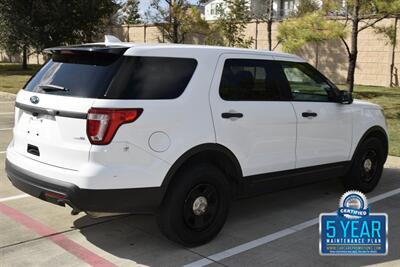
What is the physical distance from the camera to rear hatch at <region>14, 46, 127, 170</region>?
4.02 m

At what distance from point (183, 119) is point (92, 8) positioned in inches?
1081

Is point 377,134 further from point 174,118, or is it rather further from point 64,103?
point 64,103

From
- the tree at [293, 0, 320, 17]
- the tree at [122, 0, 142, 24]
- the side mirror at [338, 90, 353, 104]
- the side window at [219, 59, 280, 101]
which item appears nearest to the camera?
the side window at [219, 59, 280, 101]

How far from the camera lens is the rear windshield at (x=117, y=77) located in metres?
4.06

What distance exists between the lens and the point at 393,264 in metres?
4.30

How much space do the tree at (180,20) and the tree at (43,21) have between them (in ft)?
14.0

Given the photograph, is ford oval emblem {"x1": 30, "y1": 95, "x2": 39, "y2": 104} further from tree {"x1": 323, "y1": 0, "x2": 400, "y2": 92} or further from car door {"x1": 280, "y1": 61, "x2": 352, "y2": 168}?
tree {"x1": 323, "y1": 0, "x2": 400, "y2": 92}

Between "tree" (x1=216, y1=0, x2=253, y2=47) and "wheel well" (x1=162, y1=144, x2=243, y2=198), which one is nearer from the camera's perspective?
"wheel well" (x1=162, y1=144, x2=243, y2=198)

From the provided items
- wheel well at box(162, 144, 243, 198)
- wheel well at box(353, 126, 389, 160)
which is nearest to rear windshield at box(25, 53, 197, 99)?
wheel well at box(162, 144, 243, 198)

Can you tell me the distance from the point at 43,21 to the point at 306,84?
26.6 meters

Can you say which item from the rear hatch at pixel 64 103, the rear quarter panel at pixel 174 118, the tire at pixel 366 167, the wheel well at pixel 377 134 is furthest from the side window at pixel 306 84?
the rear hatch at pixel 64 103

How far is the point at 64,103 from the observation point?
13.5ft

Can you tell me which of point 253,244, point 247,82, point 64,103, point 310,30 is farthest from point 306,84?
point 310,30

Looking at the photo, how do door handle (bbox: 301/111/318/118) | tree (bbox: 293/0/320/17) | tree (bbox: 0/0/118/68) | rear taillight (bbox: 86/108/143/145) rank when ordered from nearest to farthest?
rear taillight (bbox: 86/108/143/145), door handle (bbox: 301/111/318/118), tree (bbox: 293/0/320/17), tree (bbox: 0/0/118/68)
